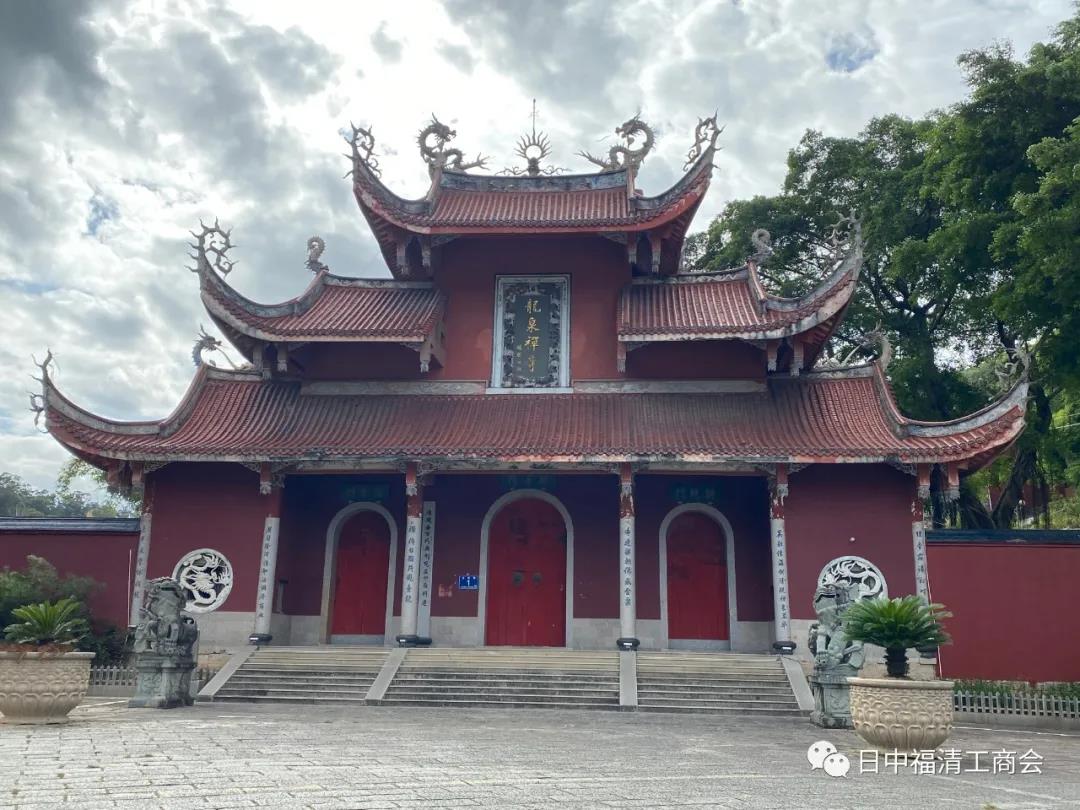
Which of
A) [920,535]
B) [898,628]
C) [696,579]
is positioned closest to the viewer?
[898,628]

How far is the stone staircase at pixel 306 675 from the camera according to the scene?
508 inches

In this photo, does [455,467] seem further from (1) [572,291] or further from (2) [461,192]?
(2) [461,192]

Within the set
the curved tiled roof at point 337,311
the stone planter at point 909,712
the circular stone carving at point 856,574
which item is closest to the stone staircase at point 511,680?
the circular stone carving at point 856,574

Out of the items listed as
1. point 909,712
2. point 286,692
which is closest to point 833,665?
point 909,712

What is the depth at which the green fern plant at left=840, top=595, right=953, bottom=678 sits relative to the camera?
824 cm

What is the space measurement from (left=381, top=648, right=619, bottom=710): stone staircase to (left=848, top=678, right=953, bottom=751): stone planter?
5166 millimetres

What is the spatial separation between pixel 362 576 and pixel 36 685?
777cm

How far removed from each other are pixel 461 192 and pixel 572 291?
4.04 meters

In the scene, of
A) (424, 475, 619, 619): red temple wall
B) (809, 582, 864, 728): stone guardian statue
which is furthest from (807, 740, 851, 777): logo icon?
(424, 475, 619, 619): red temple wall

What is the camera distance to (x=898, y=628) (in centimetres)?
825

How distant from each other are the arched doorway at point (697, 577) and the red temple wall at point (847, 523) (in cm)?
156

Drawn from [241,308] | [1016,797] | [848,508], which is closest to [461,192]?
[241,308]

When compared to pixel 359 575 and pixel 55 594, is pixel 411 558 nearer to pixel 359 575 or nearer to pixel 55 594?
pixel 359 575

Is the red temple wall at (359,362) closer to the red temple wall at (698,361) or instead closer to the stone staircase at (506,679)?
the red temple wall at (698,361)
